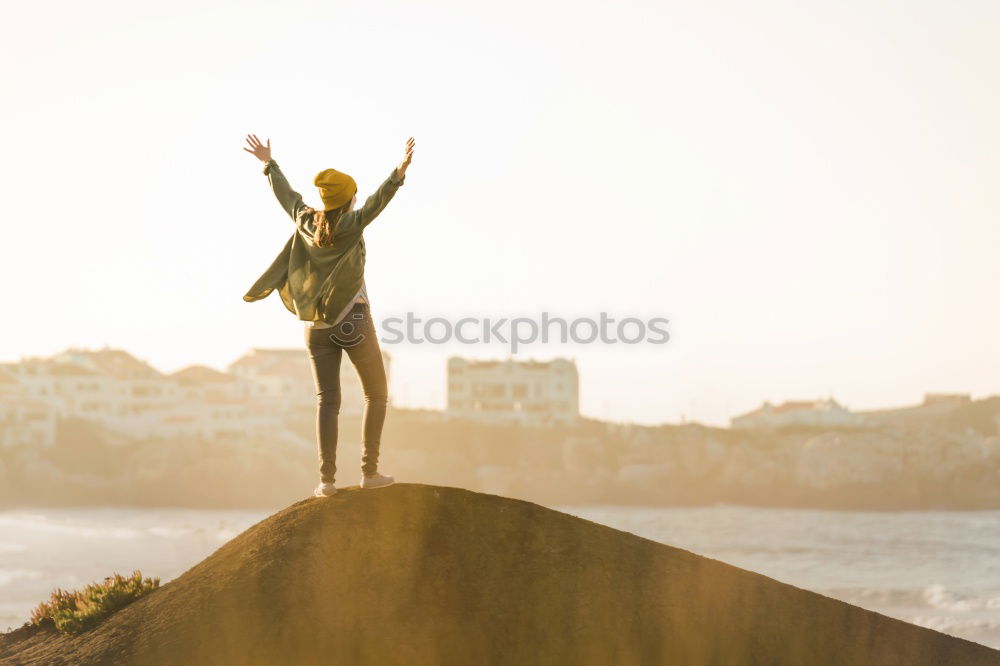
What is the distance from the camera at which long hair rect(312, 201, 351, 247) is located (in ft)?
32.7

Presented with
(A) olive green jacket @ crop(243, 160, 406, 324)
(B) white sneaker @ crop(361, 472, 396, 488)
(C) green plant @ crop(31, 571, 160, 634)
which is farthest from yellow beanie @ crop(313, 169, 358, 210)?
(C) green plant @ crop(31, 571, 160, 634)

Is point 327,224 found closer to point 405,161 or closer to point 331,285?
point 331,285

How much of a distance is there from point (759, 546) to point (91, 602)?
94.8 meters

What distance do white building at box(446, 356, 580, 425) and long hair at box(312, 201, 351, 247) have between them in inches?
4036

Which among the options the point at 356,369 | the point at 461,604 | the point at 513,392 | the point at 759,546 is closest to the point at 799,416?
the point at 759,546

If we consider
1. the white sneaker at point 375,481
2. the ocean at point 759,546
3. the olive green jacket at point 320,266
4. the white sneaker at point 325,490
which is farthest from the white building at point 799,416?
the olive green jacket at point 320,266

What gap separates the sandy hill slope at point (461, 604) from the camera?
9.88 meters

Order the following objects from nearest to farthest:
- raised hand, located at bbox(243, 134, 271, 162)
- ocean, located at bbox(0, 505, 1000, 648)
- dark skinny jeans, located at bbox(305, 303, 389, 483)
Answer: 1. dark skinny jeans, located at bbox(305, 303, 389, 483)
2. raised hand, located at bbox(243, 134, 271, 162)
3. ocean, located at bbox(0, 505, 1000, 648)

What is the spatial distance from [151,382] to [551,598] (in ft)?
350

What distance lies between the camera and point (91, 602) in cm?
1141

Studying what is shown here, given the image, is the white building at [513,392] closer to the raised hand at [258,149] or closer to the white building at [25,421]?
the white building at [25,421]

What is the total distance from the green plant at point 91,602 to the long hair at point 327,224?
4.70 m

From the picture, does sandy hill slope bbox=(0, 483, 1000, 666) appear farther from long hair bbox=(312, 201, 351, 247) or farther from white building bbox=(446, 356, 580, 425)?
white building bbox=(446, 356, 580, 425)

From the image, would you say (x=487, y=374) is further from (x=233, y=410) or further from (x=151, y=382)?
(x=151, y=382)
